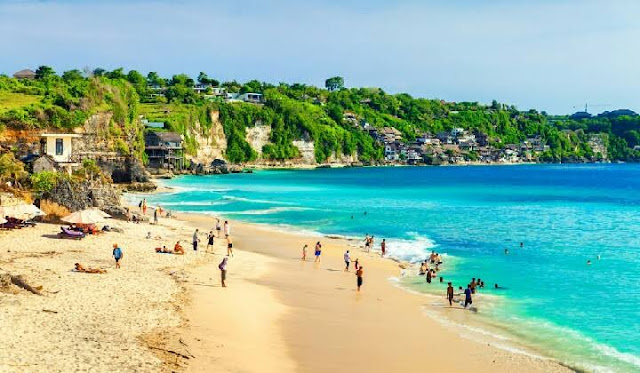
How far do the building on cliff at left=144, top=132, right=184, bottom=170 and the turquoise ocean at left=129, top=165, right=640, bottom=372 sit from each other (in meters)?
22.8

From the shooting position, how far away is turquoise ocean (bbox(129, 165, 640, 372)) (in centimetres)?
2083

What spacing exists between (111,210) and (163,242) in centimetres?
955

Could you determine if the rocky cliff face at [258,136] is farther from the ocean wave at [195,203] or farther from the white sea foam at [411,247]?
the white sea foam at [411,247]

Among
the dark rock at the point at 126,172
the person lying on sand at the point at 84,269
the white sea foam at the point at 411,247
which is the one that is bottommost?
the white sea foam at the point at 411,247

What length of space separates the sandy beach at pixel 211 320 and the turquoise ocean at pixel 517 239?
7.75 feet

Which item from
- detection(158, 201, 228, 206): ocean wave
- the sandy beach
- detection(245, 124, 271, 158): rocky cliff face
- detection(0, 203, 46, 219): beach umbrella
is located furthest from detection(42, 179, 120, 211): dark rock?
detection(245, 124, 271, 158): rocky cliff face

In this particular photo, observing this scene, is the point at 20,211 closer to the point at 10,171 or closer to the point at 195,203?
the point at 10,171

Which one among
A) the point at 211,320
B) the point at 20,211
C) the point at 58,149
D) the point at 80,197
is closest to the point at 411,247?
the point at 211,320

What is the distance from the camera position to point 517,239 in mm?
41062

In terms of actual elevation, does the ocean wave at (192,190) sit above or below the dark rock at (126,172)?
→ below

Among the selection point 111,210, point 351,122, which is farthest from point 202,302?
point 351,122

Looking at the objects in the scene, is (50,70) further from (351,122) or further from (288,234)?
(288,234)

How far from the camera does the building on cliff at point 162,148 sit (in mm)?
102000

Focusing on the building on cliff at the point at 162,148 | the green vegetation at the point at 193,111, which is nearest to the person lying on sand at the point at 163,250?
the green vegetation at the point at 193,111
